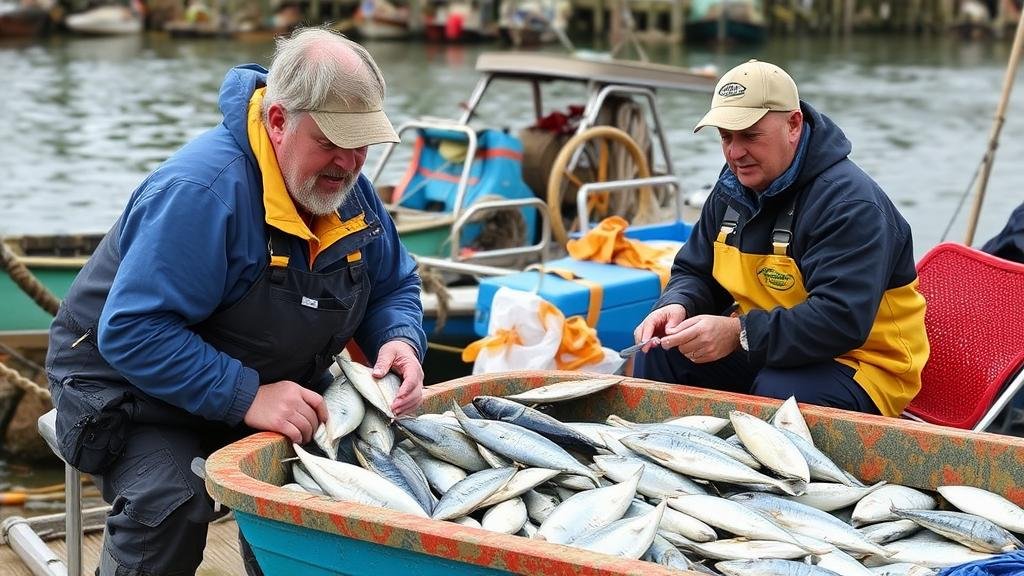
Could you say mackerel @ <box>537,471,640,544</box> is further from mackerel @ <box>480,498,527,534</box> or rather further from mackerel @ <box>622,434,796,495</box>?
mackerel @ <box>622,434,796,495</box>

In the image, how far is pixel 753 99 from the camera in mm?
3953

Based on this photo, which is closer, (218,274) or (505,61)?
(218,274)

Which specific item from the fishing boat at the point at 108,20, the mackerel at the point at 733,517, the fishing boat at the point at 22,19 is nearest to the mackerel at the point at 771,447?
the mackerel at the point at 733,517

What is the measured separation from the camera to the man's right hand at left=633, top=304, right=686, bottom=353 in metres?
4.08

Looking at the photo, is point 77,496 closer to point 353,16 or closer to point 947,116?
point 947,116

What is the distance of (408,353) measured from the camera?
347 centimetres

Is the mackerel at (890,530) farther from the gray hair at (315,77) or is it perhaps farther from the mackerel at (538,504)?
the gray hair at (315,77)

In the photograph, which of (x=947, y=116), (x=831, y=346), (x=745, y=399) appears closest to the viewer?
(x=745, y=399)

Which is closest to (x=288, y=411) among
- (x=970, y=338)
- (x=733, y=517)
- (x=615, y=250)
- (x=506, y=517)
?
(x=506, y=517)

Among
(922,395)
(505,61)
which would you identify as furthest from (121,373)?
(505,61)

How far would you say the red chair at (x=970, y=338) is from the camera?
440cm

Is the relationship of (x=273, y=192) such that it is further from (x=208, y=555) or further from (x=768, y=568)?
(x=208, y=555)

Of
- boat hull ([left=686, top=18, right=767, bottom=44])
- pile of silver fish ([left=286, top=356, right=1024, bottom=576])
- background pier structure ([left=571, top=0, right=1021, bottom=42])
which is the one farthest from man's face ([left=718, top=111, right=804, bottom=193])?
boat hull ([left=686, top=18, right=767, bottom=44])

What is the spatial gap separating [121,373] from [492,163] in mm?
5397
